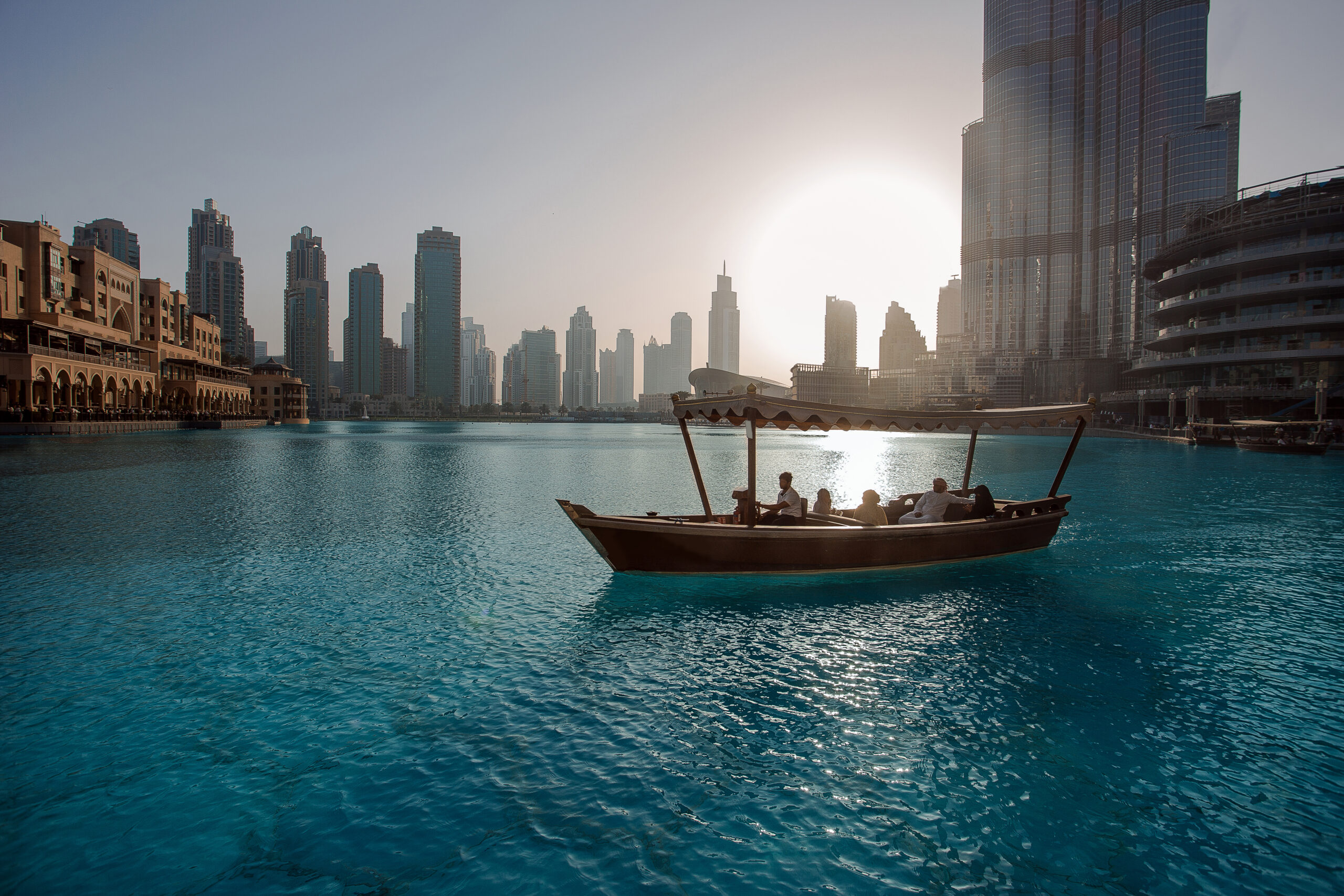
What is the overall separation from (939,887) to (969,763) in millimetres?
2125

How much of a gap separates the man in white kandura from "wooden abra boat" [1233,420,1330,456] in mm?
59079

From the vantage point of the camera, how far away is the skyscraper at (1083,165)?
439 feet

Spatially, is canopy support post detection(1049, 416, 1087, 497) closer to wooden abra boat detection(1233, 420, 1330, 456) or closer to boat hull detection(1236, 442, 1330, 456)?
wooden abra boat detection(1233, 420, 1330, 456)

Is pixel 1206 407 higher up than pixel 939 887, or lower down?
higher up

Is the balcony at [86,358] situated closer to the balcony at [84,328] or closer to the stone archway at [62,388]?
the stone archway at [62,388]

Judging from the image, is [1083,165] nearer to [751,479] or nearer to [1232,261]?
[1232,261]

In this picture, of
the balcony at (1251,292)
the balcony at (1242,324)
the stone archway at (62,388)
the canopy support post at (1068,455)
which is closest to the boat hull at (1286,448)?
the balcony at (1242,324)

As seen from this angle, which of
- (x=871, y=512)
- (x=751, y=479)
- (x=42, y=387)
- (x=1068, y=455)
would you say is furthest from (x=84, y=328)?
(x=1068, y=455)

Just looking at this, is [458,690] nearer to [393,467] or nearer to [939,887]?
[939,887]

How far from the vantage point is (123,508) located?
24031mm

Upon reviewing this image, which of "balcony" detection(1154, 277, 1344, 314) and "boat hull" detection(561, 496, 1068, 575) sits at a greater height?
"balcony" detection(1154, 277, 1344, 314)

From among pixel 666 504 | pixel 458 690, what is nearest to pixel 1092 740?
pixel 458 690

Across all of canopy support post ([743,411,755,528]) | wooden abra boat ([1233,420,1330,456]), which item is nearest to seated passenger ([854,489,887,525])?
canopy support post ([743,411,755,528])

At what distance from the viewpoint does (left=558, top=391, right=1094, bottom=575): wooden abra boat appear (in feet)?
44.4
